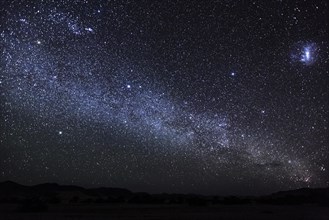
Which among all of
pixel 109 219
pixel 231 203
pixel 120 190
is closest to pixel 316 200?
pixel 231 203

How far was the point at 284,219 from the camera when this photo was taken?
103ft

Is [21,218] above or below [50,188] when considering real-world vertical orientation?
below

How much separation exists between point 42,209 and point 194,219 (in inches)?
550

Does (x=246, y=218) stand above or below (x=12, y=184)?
below

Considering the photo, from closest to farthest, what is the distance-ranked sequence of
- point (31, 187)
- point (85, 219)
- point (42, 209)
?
point (85, 219) < point (42, 209) < point (31, 187)

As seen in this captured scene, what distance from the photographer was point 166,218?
101ft

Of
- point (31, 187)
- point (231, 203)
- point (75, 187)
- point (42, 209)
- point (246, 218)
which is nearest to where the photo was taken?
point (246, 218)

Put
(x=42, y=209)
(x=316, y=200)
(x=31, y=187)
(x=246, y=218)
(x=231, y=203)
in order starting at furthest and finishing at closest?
(x=31, y=187) → (x=316, y=200) → (x=231, y=203) → (x=42, y=209) → (x=246, y=218)

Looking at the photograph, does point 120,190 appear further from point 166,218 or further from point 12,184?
point 166,218

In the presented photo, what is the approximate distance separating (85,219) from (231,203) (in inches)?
1031

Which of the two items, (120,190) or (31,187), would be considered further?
(120,190)

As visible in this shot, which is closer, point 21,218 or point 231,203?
point 21,218

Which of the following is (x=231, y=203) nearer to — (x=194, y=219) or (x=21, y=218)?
(x=194, y=219)

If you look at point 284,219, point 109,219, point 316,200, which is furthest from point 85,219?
point 316,200
